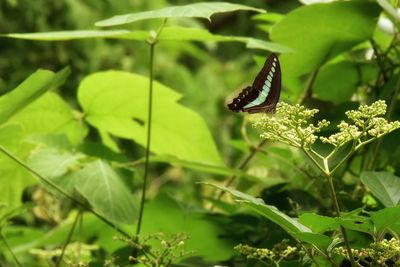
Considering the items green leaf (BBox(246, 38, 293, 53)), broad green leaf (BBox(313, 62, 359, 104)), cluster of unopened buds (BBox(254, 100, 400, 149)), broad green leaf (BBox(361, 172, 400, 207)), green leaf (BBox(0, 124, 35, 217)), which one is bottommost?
green leaf (BBox(0, 124, 35, 217))

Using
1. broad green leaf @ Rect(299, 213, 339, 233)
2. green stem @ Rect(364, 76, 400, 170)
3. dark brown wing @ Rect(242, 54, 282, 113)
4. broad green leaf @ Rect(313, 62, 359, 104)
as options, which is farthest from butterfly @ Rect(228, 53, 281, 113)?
broad green leaf @ Rect(313, 62, 359, 104)

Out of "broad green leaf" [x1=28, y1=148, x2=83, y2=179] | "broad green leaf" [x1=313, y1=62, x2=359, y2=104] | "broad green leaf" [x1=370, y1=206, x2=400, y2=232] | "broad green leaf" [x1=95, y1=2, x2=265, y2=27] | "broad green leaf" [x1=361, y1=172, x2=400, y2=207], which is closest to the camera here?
"broad green leaf" [x1=370, y1=206, x2=400, y2=232]

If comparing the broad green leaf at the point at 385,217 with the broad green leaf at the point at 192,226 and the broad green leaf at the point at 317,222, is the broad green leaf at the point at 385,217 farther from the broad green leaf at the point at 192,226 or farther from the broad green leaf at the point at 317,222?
the broad green leaf at the point at 192,226

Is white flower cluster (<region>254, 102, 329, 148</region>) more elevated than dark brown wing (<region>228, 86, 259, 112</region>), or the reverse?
dark brown wing (<region>228, 86, 259, 112</region>)

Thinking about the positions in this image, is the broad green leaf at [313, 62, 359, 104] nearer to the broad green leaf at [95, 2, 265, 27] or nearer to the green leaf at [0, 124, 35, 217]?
the broad green leaf at [95, 2, 265, 27]

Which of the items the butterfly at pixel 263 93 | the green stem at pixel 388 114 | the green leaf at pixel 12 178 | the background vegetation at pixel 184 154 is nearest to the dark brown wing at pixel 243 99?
the butterfly at pixel 263 93

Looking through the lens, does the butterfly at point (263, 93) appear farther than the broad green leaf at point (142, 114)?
No
